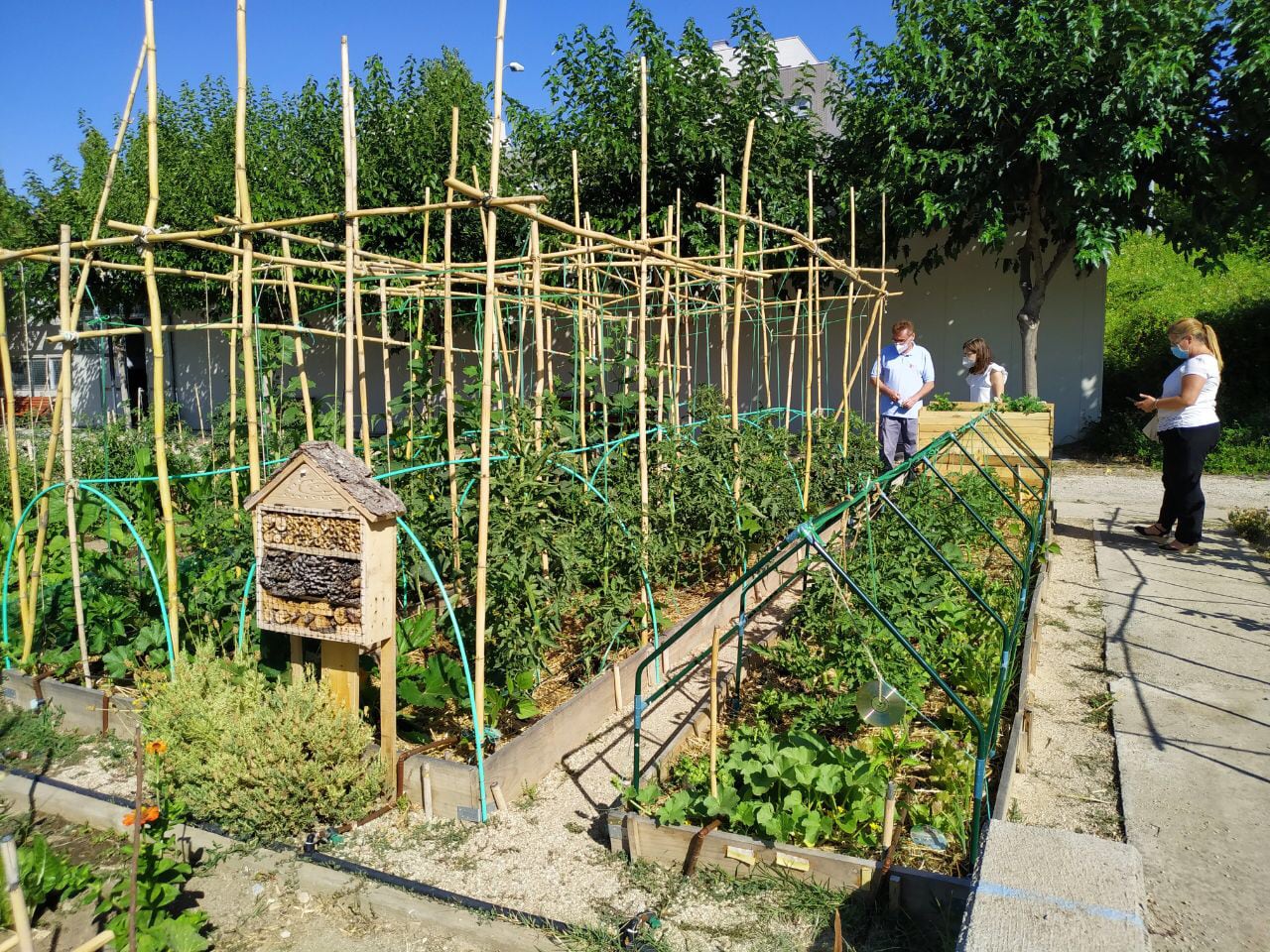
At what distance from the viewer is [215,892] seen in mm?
2770

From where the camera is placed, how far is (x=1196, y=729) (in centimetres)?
372

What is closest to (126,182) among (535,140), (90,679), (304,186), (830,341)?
(304,186)

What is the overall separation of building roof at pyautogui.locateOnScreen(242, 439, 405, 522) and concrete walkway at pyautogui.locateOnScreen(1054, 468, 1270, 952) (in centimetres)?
260

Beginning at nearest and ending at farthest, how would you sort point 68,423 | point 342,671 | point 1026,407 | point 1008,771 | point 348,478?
point 348,478 → point 1008,771 → point 342,671 → point 68,423 → point 1026,407

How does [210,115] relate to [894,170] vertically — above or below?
above

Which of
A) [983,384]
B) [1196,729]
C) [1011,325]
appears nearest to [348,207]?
[1196,729]

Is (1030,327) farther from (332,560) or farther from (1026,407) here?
(332,560)

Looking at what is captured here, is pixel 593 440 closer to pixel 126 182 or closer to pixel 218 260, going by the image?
pixel 218 260

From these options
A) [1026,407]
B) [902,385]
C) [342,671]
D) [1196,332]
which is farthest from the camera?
[1026,407]

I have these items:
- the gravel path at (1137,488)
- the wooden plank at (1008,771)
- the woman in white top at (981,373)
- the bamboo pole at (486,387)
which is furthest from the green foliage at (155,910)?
the gravel path at (1137,488)

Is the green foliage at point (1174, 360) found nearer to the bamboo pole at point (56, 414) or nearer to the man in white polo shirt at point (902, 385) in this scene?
the man in white polo shirt at point (902, 385)

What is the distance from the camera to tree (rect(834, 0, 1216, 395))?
9023mm

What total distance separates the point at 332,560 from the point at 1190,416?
5761mm

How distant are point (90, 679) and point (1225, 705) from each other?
16.4 feet
